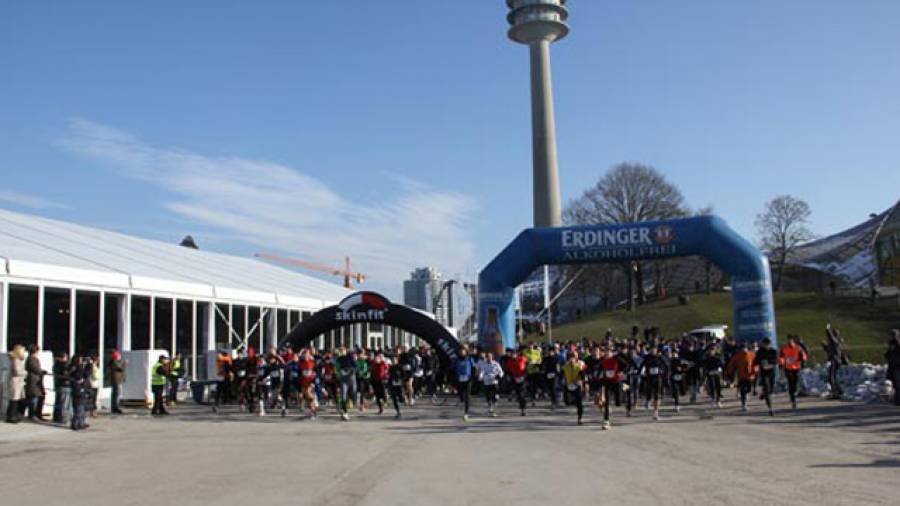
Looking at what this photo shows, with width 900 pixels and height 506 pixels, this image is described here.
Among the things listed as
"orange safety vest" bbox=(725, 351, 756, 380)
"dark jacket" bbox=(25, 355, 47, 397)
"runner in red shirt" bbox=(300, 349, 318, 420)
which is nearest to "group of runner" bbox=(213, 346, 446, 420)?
"runner in red shirt" bbox=(300, 349, 318, 420)

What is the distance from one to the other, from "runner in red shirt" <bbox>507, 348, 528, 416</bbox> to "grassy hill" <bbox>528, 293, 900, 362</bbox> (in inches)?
1184

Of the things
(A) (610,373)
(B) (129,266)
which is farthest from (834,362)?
(B) (129,266)

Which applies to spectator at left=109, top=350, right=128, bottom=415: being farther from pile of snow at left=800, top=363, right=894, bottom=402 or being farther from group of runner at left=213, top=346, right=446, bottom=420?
pile of snow at left=800, top=363, right=894, bottom=402

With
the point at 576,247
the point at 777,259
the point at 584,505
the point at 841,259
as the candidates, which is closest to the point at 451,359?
the point at 576,247

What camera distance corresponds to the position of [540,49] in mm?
86312

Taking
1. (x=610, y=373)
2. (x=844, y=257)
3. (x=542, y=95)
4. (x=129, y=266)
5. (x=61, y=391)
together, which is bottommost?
(x=61, y=391)

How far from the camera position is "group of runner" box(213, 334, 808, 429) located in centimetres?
1745

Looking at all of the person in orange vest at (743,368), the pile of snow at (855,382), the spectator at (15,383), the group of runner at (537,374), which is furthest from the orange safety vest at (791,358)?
the spectator at (15,383)

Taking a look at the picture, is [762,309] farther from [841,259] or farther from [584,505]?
[841,259]

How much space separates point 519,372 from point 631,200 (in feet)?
149

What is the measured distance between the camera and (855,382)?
66.7 ft

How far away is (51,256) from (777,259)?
63420 millimetres

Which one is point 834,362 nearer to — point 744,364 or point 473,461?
point 744,364

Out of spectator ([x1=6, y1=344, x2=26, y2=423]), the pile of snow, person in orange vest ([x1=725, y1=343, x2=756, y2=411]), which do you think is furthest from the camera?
the pile of snow
